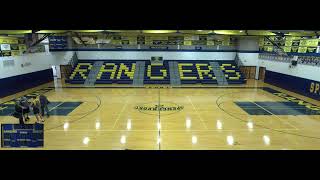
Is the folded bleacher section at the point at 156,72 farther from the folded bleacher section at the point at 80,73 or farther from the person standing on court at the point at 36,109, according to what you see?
the person standing on court at the point at 36,109

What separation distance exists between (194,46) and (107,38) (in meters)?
10.2

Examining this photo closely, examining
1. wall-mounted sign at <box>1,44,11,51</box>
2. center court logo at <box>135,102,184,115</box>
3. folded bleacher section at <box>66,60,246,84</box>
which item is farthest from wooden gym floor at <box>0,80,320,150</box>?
folded bleacher section at <box>66,60,246,84</box>

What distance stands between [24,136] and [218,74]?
73.9 feet

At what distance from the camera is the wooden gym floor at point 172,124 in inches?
350

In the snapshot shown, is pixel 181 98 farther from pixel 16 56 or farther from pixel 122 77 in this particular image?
pixel 16 56

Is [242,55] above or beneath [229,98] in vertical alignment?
above

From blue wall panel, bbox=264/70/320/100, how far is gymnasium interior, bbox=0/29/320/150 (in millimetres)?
80

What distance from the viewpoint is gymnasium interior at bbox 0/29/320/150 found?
9383mm

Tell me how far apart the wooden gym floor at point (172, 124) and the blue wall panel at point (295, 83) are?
2.11 ft

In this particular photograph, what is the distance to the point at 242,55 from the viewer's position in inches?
1027

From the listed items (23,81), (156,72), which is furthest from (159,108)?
(23,81)

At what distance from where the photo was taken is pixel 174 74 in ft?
81.1

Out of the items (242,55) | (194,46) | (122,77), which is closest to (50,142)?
(122,77)

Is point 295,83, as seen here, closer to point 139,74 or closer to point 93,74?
point 139,74
